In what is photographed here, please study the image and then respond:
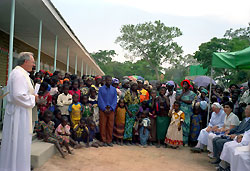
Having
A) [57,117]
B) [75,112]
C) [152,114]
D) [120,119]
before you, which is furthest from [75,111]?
[152,114]

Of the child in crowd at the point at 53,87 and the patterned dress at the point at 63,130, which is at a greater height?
the child in crowd at the point at 53,87

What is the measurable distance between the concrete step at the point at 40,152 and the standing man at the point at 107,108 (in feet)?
5.11

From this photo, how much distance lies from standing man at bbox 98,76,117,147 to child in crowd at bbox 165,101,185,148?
153 cm

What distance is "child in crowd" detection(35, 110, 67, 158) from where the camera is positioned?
16.4ft

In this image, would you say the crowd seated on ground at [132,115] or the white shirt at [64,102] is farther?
the white shirt at [64,102]

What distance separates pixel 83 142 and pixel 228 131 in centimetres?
341

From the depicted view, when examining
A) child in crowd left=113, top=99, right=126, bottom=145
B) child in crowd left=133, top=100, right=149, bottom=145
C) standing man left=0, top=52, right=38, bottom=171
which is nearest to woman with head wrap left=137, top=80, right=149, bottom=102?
child in crowd left=133, top=100, right=149, bottom=145

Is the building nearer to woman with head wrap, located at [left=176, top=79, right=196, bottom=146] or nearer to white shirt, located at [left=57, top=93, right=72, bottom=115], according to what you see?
white shirt, located at [left=57, top=93, right=72, bottom=115]

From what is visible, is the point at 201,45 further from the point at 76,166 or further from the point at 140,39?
the point at 76,166

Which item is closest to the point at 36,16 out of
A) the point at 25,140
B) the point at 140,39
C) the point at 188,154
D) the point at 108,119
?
the point at 108,119

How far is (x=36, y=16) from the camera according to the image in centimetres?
721

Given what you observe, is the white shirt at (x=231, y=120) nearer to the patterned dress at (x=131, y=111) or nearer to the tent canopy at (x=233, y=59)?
the tent canopy at (x=233, y=59)

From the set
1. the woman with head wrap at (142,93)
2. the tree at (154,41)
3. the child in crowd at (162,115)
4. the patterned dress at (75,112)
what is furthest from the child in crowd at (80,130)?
the tree at (154,41)

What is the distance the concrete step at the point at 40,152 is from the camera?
14.0 ft
